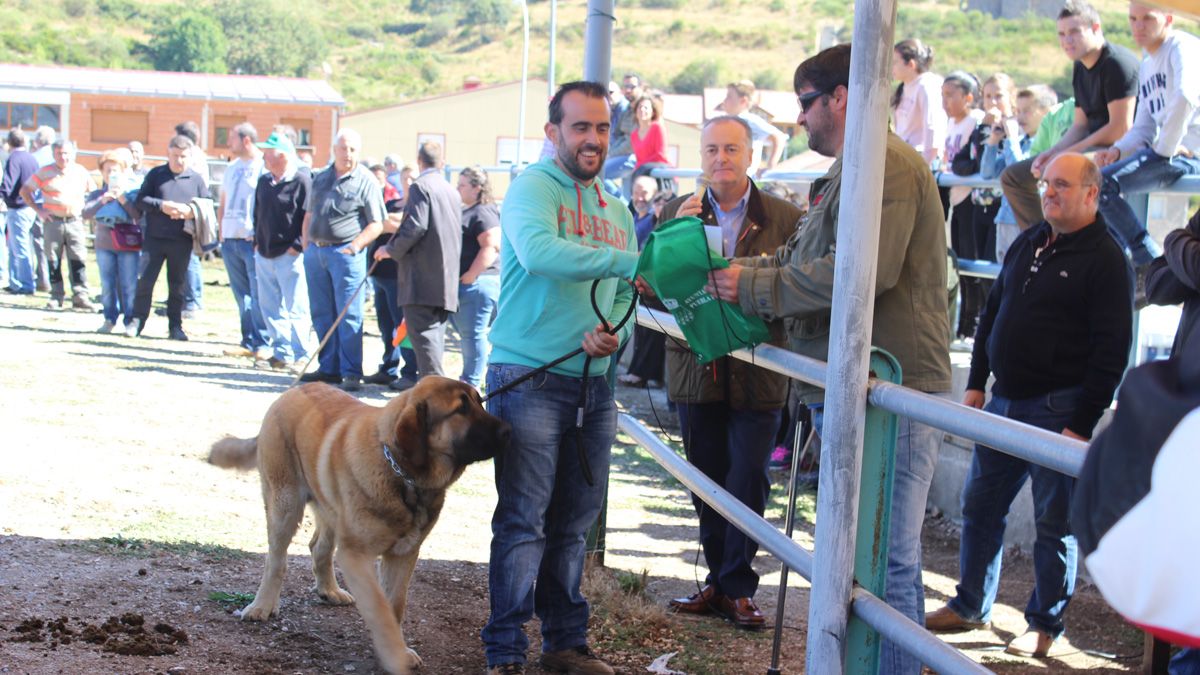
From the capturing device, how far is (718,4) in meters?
150

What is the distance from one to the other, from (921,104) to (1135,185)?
115 inches

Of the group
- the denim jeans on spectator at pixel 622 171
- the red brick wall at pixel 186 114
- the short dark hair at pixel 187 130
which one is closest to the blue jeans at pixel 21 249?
the short dark hair at pixel 187 130

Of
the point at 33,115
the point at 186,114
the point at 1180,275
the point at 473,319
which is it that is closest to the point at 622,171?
the point at 473,319

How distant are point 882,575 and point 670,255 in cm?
106

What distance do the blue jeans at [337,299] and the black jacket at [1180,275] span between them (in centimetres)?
742

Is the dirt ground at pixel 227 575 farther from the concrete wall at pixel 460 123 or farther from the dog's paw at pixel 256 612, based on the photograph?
the concrete wall at pixel 460 123

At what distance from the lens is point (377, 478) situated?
4.20 metres

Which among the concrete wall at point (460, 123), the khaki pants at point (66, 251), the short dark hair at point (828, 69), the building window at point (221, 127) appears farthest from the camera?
the concrete wall at point (460, 123)

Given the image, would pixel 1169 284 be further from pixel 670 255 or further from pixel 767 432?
pixel 670 255

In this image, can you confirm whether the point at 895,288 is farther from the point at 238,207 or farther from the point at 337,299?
the point at 238,207

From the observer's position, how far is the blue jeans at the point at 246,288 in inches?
488

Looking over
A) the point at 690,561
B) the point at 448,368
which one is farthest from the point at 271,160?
the point at 690,561

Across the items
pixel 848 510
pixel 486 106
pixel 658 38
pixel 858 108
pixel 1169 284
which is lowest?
pixel 848 510

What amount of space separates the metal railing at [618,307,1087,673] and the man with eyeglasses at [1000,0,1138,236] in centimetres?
347
